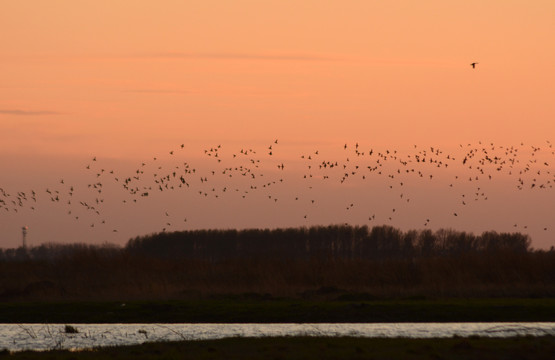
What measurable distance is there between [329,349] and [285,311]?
23.7 metres

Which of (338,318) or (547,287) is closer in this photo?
(338,318)

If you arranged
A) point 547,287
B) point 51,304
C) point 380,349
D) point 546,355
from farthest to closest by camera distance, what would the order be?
point 547,287 < point 51,304 < point 380,349 < point 546,355

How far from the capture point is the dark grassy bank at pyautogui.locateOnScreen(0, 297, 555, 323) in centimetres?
4838

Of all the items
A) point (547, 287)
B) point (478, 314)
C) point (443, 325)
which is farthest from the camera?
point (547, 287)

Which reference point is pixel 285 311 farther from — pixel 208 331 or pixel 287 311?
pixel 208 331

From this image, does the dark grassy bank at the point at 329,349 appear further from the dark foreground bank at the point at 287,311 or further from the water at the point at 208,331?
the dark foreground bank at the point at 287,311

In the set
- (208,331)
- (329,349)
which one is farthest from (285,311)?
(329,349)

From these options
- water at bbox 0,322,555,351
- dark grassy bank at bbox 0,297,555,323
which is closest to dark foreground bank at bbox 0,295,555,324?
dark grassy bank at bbox 0,297,555,323

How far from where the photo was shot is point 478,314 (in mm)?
48250

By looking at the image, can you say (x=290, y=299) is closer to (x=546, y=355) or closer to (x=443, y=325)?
(x=443, y=325)

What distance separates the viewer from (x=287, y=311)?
5019 cm

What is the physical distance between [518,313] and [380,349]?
926 inches

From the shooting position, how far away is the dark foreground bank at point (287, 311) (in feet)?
159

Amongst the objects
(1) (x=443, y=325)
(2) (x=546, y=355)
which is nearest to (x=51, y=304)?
(1) (x=443, y=325)
